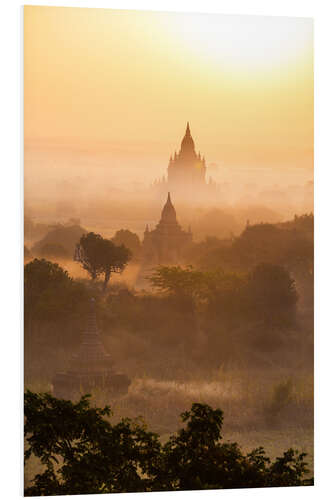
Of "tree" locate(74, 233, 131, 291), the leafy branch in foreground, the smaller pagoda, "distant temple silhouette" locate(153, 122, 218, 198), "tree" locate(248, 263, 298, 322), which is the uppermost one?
"distant temple silhouette" locate(153, 122, 218, 198)

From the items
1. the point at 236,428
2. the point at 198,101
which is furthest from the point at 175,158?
the point at 236,428

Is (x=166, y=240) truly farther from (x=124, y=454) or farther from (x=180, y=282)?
(x=124, y=454)

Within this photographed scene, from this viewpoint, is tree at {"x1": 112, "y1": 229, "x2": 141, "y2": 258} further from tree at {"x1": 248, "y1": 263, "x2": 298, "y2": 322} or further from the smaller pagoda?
tree at {"x1": 248, "y1": 263, "x2": 298, "y2": 322}

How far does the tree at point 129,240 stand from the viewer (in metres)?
6.12

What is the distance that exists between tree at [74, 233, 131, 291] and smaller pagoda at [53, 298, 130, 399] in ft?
0.72

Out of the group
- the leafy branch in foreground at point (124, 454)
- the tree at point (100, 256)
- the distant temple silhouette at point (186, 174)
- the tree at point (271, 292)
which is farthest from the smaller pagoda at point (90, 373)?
the tree at point (271, 292)

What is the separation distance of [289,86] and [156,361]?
222 centimetres

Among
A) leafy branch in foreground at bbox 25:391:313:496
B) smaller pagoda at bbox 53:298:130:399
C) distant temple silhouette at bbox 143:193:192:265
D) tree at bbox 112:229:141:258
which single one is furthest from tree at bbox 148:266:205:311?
leafy branch in foreground at bbox 25:391:313:496

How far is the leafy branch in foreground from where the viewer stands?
5879mm

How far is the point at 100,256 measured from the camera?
6.08 m

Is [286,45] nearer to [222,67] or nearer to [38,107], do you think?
[222,67]

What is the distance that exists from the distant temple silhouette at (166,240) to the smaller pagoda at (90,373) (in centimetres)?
55

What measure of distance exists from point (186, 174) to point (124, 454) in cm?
201

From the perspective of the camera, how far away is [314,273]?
634cm
